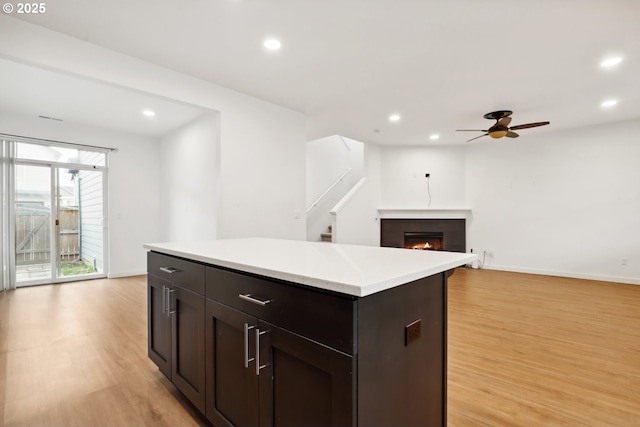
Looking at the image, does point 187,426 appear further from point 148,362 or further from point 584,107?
point 584,107

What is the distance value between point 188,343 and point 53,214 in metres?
5.06

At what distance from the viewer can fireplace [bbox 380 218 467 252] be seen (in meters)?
6.59

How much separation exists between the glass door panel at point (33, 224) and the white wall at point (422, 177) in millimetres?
6204

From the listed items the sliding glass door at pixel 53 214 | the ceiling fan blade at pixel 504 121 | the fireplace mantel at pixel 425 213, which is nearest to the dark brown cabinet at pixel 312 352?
the ceiling fan blade at pixel 504 121

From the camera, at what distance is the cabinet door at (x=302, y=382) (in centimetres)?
86

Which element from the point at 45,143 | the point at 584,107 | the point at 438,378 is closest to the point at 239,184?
the point at 438,378

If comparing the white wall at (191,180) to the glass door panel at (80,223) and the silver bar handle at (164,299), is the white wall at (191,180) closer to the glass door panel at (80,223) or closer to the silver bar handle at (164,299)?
the glass door panel at (80,223)

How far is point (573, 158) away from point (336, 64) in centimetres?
503

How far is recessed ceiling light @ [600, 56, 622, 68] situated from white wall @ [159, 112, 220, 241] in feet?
13.5

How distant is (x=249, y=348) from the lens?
1161mm

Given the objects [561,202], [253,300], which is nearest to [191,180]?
[253,300]

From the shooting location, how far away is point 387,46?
2721mm

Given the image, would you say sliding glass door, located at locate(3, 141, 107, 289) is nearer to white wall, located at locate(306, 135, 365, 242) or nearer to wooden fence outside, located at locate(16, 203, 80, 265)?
wooden fence outside, located at locate(16, 203, 80, 265)

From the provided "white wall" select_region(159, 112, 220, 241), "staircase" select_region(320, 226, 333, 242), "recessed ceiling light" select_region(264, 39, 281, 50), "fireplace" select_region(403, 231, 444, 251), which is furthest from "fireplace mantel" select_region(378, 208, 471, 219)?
"recessed ceiling light" select_region(264, 39, 281, 50)
